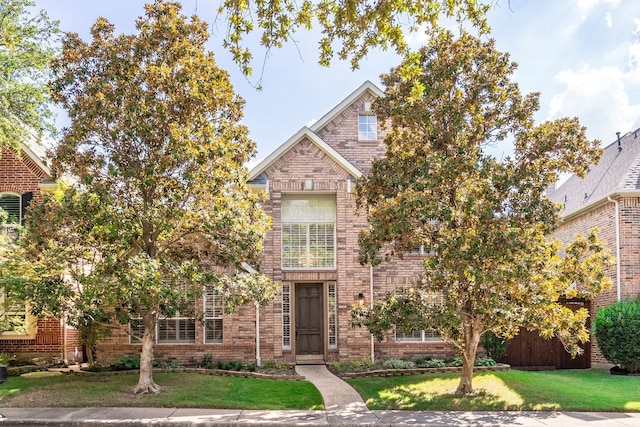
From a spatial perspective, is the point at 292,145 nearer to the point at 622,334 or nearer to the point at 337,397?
the point at 337,397

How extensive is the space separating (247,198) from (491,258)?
525 centimetres

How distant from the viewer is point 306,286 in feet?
55.5

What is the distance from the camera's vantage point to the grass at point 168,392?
11086mm

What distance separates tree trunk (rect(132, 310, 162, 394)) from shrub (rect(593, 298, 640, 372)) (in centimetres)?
1164

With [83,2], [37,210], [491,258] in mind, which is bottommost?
[491,258]

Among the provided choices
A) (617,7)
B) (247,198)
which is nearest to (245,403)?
(247,198)

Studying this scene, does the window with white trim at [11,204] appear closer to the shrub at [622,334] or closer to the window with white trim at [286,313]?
the window with white trim at [286,313]

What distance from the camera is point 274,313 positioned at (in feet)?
53.1

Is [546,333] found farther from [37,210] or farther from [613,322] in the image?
[37,210]

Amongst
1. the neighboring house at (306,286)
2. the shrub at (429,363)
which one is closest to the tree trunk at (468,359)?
the shrub at (429,363)

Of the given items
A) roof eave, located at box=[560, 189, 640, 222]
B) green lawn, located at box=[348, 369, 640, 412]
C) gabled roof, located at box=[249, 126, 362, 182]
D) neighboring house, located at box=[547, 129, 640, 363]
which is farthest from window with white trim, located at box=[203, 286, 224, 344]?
neighboring house, located at box=[547, 129, 640, 363]

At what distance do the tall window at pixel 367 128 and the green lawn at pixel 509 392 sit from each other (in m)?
7.70

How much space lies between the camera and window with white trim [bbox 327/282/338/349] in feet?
54.3

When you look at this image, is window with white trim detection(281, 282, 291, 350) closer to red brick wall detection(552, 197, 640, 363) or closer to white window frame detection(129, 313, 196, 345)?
white window frame detection(129, 313, 196, 345)
